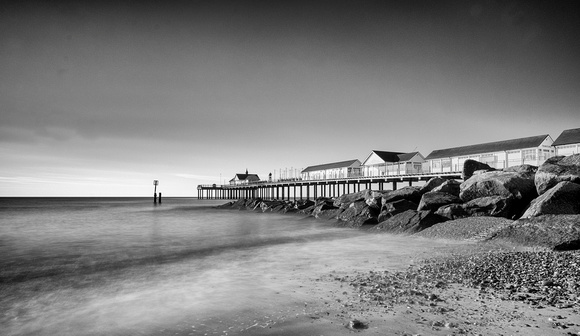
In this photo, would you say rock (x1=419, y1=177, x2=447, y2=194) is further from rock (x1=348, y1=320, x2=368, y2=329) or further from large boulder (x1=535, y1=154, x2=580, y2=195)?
rock (x1=348, y1=320, x2=368, y2=329)

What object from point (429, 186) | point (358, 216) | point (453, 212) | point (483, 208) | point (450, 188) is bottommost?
point (358, 216)

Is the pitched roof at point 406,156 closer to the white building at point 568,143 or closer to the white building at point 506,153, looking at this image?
the white building at point 506,153

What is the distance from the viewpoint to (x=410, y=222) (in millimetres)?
14984

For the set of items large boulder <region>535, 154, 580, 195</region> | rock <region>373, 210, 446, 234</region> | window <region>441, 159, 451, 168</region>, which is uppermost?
window <region>441, 159, 451, 168</region>

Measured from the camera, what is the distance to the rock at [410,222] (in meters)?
14.5

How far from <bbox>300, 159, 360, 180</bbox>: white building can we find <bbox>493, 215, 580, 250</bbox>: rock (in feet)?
147

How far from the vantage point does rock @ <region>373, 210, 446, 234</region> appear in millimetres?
14508

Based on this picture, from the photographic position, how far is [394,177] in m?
38.4

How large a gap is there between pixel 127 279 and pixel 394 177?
33771 mm

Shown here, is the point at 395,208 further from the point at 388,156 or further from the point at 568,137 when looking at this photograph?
the point at 388,156

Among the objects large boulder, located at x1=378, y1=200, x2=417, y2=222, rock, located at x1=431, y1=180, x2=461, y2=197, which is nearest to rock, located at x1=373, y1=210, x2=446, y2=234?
large boulder, located at x1=378, y1=200, x2=417, y2=222

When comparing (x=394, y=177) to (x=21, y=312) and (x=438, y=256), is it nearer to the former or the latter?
(x=438, y=256)

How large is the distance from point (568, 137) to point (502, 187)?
32431mm

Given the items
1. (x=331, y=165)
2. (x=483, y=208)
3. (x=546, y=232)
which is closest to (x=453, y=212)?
(x=483, y=208)
